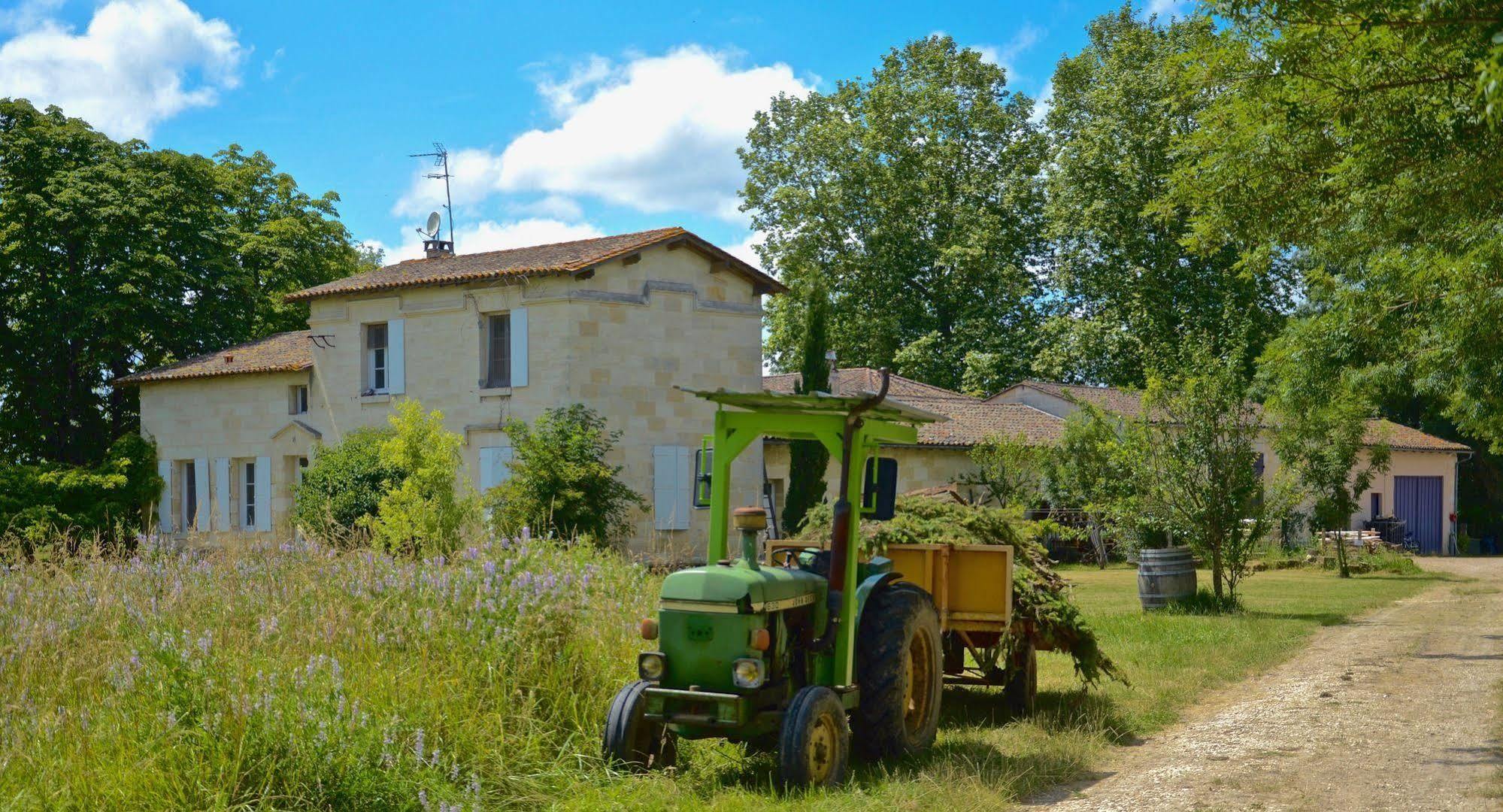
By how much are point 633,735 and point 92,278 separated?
95.4 feet

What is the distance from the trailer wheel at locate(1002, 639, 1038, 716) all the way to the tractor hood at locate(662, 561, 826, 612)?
286 centimetres

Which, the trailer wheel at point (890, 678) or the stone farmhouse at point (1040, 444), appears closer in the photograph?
the trailer wheel at point (890, 678)

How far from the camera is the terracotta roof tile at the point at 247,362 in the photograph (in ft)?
95.2

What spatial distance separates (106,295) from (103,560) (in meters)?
25.3

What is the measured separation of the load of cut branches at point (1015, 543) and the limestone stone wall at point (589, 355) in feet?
47.3

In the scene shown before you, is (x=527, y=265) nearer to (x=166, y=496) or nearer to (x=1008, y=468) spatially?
(x=166, y=496)

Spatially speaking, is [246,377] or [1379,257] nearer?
[1379,257]

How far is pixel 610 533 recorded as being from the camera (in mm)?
24031

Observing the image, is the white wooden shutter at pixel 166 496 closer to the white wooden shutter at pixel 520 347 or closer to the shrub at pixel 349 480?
the shrub at pixel 349 480

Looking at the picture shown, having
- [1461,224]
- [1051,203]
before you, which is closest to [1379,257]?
[1461,224]

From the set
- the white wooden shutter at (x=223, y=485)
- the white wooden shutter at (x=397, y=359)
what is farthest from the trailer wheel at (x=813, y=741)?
the white wooden shutter at (x=223, y=485)

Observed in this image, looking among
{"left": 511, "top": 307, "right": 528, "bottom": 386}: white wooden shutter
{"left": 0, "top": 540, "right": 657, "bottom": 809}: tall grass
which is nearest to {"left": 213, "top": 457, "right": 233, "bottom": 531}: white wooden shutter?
{"left": 511, "top": 307, "right": 528, "bottom": 386}: white wooden shutter

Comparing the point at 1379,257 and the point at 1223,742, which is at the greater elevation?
the point at 1379,257

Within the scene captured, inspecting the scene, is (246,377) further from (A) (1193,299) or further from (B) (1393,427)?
(B) (1393,427)
